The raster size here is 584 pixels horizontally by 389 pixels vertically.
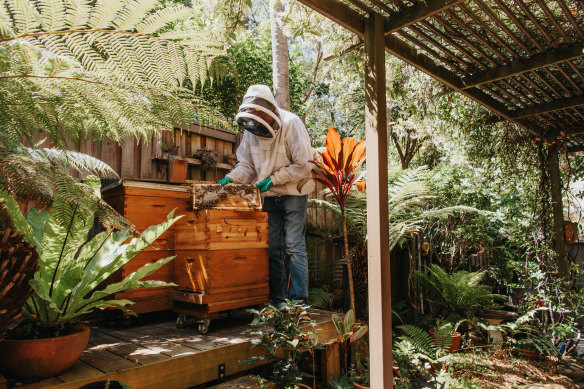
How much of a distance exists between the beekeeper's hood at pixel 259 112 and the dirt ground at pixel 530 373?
8.72 feet

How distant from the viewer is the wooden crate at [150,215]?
293 centimetres

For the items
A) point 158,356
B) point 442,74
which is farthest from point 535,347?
point 158,356

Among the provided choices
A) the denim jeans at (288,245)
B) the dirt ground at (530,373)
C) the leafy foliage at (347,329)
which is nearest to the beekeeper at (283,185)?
the denim jeans at (288,245)

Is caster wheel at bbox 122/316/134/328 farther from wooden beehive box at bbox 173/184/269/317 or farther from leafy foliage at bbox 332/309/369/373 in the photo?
leafy foliage at bbox 332/309/369/373

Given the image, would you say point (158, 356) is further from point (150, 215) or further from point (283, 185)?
point (283, 185)

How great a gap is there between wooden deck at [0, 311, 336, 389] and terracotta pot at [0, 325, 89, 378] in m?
0.06

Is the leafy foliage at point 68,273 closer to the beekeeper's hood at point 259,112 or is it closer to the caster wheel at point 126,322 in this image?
the caster wheel at point 126,322

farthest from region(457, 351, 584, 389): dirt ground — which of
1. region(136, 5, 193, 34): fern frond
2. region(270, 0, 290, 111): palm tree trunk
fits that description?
region(136, 5, 193, 34): fern frond

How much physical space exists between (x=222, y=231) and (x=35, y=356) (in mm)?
1350

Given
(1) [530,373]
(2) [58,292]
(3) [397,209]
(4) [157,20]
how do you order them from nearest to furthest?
(4) [157,20] < (2) [58,292] < (1) [530,373] < (3) [397,209]

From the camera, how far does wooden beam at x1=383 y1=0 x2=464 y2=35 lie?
2.21 metres

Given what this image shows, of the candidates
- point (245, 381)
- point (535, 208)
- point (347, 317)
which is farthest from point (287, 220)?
point (535, 208)

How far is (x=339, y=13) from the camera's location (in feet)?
7.41

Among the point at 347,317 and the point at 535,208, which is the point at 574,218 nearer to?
the point at 535,208
